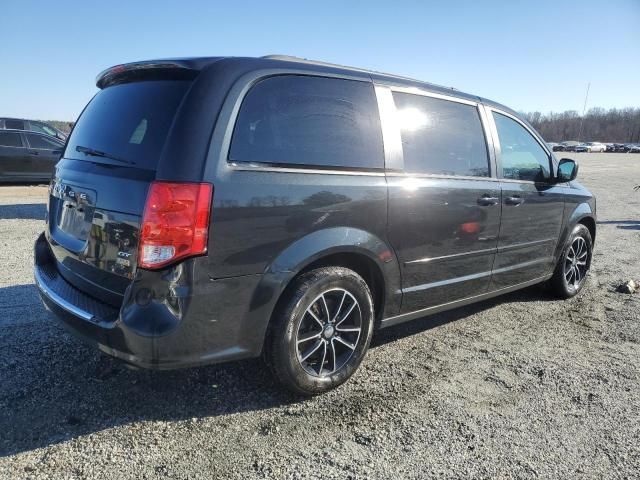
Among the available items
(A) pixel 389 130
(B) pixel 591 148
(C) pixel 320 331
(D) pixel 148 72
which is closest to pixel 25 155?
(D) pixel 148 72

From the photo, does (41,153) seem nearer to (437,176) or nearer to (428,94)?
(428,94)

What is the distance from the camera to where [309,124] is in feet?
9.15

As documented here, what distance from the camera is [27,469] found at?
221 centimetres

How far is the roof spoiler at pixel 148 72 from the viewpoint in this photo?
8.50 ft

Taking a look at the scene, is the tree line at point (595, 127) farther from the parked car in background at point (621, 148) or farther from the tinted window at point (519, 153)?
Answer: the tinted window at point (519, 153)

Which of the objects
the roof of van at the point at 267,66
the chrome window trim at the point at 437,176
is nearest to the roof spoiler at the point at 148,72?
the roof of van at the point at 267,66

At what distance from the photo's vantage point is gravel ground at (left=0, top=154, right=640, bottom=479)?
2.34 metres

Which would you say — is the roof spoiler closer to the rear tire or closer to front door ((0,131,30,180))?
the rear tire

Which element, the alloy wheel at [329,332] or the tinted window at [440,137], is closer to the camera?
the alloy wheel at [329,332]

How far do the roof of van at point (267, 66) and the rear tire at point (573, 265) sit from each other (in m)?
2.39

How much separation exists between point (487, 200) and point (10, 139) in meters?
12.7

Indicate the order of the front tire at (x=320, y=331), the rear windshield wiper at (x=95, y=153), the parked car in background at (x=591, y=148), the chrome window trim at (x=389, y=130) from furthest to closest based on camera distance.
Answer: the parked car in background at (x=591, y=148)
the chrome window trim at (x=389, y=130)
the front tire at (x=320, y=331)
the rear windshield wiper at (x=95, y=153)

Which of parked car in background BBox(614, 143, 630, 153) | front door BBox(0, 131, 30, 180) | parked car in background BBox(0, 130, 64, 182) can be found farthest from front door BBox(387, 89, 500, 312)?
parked car in background BBox(614, 143, 630, 153)

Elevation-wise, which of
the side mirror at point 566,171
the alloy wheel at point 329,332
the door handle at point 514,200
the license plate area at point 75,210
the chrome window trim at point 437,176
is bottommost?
the alloy wheel at point 329,332
